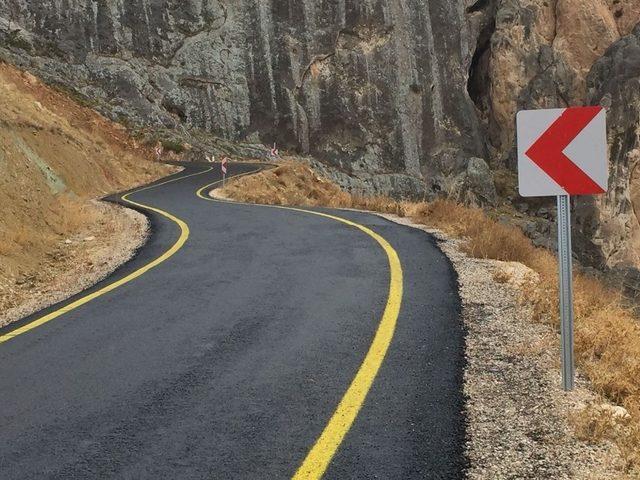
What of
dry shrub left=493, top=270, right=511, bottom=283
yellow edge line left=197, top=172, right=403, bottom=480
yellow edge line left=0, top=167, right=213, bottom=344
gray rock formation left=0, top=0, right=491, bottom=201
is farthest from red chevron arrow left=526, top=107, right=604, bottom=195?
gray rock formation left=0, top=0, right=491, bottom=201

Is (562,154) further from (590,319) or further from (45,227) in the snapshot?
(45,227)

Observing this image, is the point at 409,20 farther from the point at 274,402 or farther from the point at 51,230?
the point at 274,402

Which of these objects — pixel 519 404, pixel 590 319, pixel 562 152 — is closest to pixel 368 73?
pixel 590 319

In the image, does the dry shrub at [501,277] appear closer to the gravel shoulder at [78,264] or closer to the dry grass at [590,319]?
the dry grass at [590,319]

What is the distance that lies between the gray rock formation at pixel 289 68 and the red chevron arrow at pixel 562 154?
41083mm

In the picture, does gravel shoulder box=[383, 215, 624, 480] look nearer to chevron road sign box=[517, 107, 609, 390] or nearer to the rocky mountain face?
chevron road sign box=[517, 107, 609, 390]

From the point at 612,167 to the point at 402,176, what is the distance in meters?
18.0

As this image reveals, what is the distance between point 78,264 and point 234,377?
6.27 meters

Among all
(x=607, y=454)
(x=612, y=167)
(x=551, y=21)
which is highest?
(x=551, y=21)

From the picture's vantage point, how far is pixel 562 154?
4008 millimetres

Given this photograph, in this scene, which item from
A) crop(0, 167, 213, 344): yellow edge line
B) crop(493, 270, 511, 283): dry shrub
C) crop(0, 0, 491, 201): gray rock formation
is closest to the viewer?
crop(0, 167, 213, 344): yellow edge line

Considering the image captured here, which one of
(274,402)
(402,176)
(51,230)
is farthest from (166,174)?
(274,402)

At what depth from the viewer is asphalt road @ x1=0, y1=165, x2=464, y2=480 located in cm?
334

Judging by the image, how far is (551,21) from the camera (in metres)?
62.7
